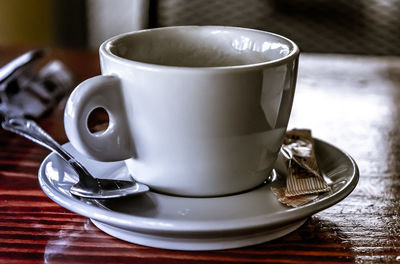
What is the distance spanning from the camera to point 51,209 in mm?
430

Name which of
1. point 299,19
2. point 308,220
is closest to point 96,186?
point 308,220

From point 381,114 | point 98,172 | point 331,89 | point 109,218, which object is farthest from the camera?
point 331,89

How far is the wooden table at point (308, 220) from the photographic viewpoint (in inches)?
14.1

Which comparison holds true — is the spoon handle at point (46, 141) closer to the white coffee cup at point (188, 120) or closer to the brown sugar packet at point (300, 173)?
the white coffee cup at point (188, 120)

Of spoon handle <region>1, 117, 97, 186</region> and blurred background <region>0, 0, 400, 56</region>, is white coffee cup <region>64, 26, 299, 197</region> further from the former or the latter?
blurred background <region>0, 0, 400, 56</region>

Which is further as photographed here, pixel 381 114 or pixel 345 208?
pixel 381 114

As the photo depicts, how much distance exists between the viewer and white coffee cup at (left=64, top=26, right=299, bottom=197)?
367 millimetres

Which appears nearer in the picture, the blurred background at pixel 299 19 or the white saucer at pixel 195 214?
the white saucer at pixel 195 214

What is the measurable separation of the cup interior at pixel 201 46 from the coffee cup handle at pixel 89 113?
0.07 metres

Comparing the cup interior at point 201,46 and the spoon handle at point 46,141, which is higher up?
the cup interior at point 201,46

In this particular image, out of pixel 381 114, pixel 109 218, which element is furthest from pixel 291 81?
pixel 381 114

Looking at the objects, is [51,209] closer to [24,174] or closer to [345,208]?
[24,174]

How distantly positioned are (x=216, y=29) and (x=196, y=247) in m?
0.21

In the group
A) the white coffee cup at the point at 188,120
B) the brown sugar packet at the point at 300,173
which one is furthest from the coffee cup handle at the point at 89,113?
the brown sugar packet at the point at 300,173
